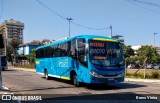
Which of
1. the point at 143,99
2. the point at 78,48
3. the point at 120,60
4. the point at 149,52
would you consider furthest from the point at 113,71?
the point at 149,52

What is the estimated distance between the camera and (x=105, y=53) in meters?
17.9

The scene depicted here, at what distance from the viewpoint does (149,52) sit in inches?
3627

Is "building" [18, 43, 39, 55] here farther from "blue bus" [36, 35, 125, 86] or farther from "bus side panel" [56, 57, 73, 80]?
"blue bus" [36, 35, 125, 86]

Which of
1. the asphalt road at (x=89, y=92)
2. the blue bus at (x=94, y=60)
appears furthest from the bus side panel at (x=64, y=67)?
the asphalt road at (x=89, y=92)

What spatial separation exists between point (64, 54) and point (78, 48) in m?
2.95

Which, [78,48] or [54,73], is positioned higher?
[78,48]

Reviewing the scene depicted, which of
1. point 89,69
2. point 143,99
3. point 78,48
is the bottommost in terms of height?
point 143,99

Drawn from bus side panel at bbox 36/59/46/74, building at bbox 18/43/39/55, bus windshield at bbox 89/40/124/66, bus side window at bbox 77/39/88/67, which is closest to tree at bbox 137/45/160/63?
building at bbox 18/43/39/55

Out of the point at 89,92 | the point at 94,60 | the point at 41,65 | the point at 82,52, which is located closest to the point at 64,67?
the point at 82,52

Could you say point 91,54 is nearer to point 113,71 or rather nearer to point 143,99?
point 113,71

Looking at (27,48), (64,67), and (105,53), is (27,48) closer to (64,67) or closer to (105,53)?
(64,67)

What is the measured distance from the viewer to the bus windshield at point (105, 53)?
17578mm

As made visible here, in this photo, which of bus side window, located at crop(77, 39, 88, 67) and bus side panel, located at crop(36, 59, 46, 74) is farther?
bus side panel, located at crop(36, 59, 46, 74)

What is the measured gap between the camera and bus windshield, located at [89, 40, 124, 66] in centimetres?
1758
